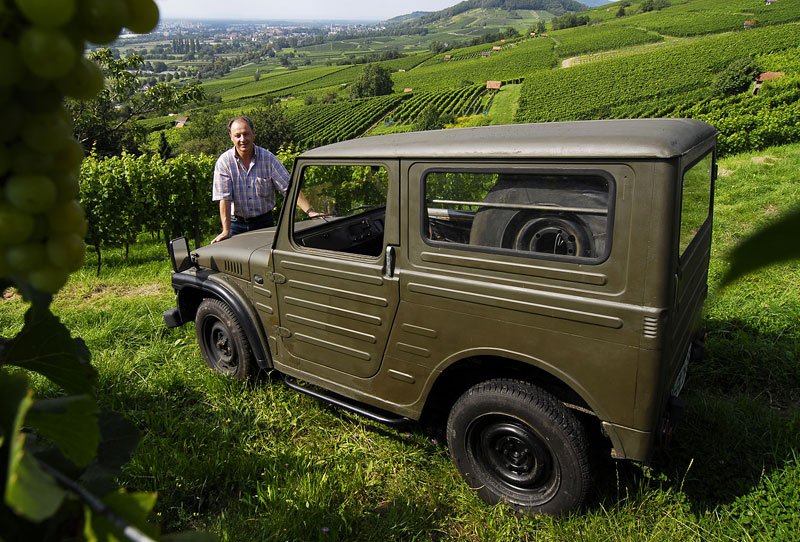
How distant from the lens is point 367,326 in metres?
3.05

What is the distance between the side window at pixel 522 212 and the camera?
234cm

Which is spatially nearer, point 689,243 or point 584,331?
point 584,331

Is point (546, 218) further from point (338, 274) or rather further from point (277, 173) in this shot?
point (277, 173)

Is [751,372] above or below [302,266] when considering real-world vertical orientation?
below

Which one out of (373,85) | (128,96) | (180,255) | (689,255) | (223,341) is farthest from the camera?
(373,85)

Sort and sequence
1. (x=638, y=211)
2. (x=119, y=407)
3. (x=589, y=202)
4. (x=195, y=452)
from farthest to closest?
(x=119, y=407), (x=195, y=452), (x=589, y=202), (x=638, y=211)

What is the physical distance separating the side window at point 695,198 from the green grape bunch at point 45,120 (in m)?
2.31

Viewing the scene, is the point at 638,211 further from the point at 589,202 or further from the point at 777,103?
the point at 777,103

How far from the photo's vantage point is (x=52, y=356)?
721 millimetres

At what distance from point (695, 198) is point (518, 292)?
3.73 ft

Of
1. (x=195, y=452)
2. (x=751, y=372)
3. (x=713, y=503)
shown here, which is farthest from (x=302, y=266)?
(x=751, y=372)

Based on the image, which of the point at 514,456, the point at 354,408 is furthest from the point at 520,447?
the point at 354,408

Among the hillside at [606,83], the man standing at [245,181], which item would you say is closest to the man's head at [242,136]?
the man standing at [245,181]

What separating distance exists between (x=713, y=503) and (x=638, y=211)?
5.43 feet
